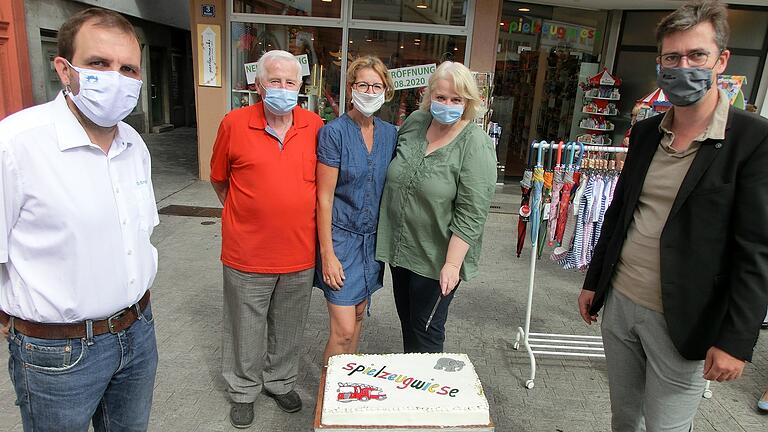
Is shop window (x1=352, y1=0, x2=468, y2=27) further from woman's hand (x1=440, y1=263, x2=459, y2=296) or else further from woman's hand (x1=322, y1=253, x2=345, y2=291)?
woman's hand (x1=440, y1=263, x2=459, y2=296)

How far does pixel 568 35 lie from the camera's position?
29.6ft

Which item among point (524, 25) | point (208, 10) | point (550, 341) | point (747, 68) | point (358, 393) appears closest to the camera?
point (358, 393)

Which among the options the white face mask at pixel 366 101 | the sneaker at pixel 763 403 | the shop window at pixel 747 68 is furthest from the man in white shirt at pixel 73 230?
the shop window at pixel 747 68

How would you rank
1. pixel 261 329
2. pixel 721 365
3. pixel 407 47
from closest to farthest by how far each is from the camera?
pixel 721 365
pixel 261 329
pixel 407 47

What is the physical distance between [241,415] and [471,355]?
5.31ft

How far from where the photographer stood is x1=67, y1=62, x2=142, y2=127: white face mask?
149 centimetres

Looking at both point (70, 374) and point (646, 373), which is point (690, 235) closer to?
point (646, 373)

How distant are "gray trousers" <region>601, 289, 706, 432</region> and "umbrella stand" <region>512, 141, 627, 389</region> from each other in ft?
3.69

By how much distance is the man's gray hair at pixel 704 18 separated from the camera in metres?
1.67

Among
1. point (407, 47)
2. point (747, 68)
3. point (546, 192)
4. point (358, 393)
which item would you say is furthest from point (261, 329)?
point (747, 68)

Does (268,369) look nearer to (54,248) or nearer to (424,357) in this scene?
(424,357)

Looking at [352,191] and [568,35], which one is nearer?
[352,191]

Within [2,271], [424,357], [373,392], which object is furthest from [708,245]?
[2,271]

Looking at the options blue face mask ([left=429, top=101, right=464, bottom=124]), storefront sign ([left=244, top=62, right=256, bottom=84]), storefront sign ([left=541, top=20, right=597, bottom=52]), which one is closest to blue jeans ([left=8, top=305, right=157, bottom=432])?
blue face mask ([left=429, top=101, right=464, bottom=124])
